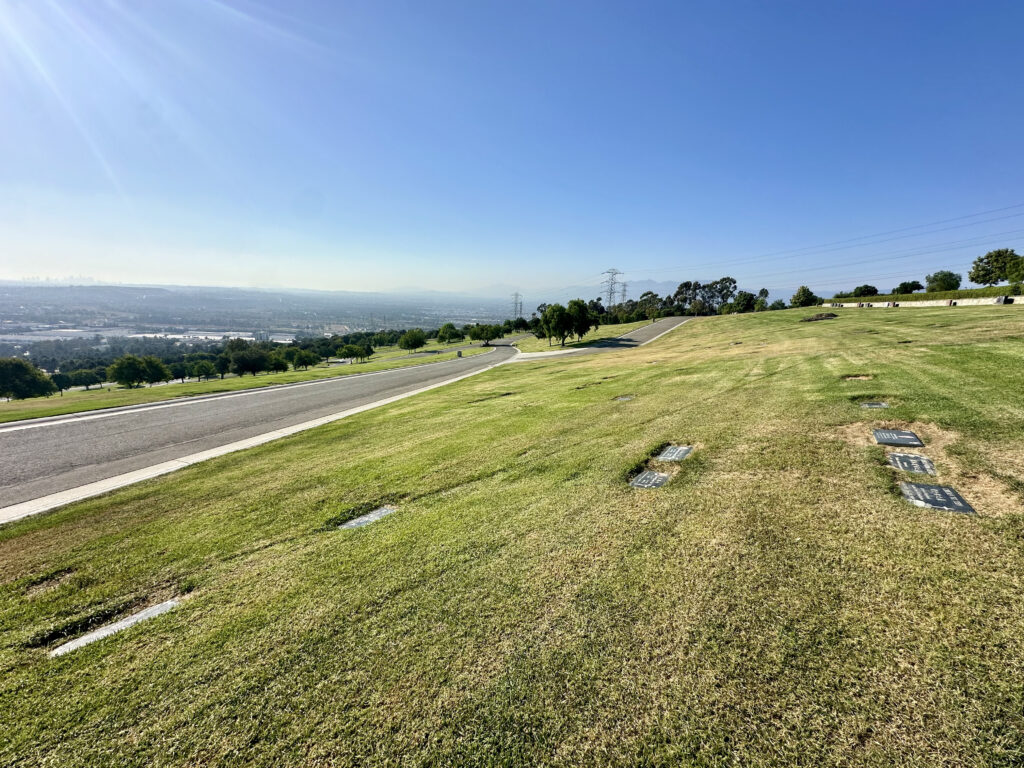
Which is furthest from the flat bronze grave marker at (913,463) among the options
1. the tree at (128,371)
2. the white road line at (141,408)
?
the tree at (128,371)

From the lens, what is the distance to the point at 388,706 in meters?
3.16

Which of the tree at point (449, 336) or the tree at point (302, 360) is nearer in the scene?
the tree at point (302, 360)

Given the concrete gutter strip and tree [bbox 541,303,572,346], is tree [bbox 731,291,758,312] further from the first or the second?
the concrete gutter strip

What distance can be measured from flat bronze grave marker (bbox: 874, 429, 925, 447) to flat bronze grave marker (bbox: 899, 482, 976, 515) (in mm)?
1775

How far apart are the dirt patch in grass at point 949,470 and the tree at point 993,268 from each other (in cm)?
6753

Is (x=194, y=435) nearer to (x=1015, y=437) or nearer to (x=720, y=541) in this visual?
(x=720, y=541)

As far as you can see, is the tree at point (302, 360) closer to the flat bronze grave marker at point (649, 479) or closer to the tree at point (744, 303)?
the flat bronze grave marker at point (649, 479)

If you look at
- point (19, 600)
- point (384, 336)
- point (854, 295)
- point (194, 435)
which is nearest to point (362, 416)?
point (194, 435)

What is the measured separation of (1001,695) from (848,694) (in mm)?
947

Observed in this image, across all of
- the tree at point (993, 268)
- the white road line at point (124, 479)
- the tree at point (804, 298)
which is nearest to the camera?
the white road line at point (124, 479)

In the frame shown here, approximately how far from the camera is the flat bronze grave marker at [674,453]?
300 inches

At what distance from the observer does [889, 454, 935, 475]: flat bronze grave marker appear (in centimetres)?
593

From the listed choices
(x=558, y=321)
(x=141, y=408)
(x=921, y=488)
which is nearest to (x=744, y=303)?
(x=558, y=321)

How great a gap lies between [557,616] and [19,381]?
9693 cm
